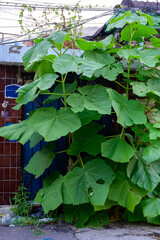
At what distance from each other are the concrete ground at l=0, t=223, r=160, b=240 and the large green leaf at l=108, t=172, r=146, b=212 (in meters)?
0.31

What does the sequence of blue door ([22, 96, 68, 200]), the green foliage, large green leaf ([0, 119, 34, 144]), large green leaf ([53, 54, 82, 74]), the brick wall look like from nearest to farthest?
large green leaf ([53, 54, 82, 74]), large green leaf ([0, 119, 34, 144]), the green foliage, the brick wall, blue door ([22, 96, 68, 200])

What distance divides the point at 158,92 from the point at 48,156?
5.21 ft

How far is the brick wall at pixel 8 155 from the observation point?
13.7 ft

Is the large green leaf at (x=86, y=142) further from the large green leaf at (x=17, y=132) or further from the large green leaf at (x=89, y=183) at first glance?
the large green leaf at (x=17, y=132)

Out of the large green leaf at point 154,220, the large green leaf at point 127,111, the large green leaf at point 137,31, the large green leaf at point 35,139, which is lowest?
the large green leaf at point 154,220

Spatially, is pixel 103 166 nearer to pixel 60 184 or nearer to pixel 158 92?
pixel 60 184

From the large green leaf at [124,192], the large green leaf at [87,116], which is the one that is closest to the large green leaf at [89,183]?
the large green leaf at [124,192]

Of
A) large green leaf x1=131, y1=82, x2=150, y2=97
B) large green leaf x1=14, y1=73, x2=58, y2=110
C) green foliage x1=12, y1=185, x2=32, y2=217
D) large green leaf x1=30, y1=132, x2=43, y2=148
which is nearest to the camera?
large green leaf x1=14, y1=73, x2=58, y2=110

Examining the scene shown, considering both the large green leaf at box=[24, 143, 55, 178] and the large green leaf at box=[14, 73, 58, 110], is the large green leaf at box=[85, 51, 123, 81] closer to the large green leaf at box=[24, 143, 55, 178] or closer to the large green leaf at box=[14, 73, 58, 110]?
the large green leaf at box=[14, 73, 58, 110]

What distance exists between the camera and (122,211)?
3775 mm

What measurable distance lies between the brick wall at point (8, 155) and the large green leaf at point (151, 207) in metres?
1.97

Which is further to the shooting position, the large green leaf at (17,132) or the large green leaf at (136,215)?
the large green leaf at (136,215)

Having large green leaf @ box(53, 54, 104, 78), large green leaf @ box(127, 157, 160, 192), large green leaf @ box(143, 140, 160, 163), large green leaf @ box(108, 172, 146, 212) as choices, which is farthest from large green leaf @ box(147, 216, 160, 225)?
large green leaf @ box(53, 54, 104, 78)

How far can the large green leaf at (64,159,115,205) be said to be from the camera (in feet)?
9.95
